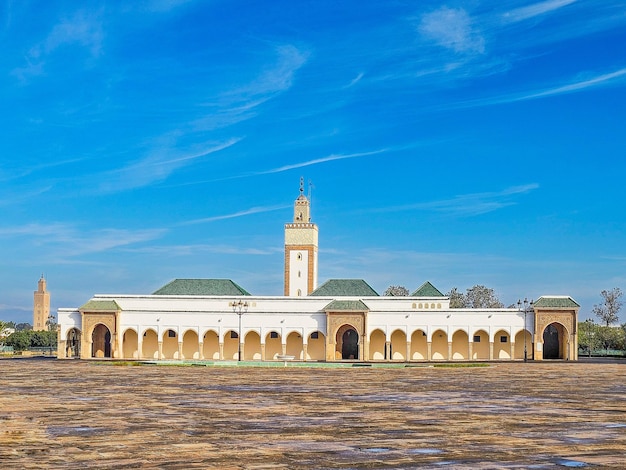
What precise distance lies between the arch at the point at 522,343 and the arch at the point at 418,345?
23.7ft

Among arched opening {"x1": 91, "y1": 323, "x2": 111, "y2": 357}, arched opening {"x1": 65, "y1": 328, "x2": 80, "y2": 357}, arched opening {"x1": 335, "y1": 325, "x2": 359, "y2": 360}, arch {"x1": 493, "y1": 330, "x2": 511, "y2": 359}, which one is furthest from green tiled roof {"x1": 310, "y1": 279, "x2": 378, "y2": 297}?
arched opening {"x1": 65, "y1": 328, "x2": 80, "y2": 357}

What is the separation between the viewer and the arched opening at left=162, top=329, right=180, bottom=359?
69.8 metres

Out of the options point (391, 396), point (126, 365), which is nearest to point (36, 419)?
point (391, 396)

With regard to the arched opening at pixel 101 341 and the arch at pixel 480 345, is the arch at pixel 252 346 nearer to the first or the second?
the arched opening at pixel 101 341

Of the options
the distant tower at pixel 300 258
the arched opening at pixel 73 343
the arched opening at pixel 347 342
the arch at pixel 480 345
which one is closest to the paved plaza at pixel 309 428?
the arched opening at pixel 347 342

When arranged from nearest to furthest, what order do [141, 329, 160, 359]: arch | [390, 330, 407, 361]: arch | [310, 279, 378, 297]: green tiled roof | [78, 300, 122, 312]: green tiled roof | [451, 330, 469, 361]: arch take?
[78, 300, 122, 312]: green tiled roof < [451, 330, 469, 361]: arch < [390, 330, 407, 361]: arch < [141, 329, 160, 359]: arch < [310, 279, 378, 297]: green tiled roof

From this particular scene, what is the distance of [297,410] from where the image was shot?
18.5 metres

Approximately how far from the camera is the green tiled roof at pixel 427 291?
7069cm

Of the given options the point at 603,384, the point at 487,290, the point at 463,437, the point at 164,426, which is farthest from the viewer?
the point at 487,290

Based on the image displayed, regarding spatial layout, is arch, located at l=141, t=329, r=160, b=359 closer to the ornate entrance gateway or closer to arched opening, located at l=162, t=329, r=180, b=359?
arched opening, located at l=162, t=329, r=180, b=359

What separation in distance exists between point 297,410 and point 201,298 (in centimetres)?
5322

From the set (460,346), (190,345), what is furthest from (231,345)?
(460,346)

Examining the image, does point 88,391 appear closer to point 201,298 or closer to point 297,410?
point 297,410

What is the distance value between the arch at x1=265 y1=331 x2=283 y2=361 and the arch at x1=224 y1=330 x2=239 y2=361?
8.22 ft
